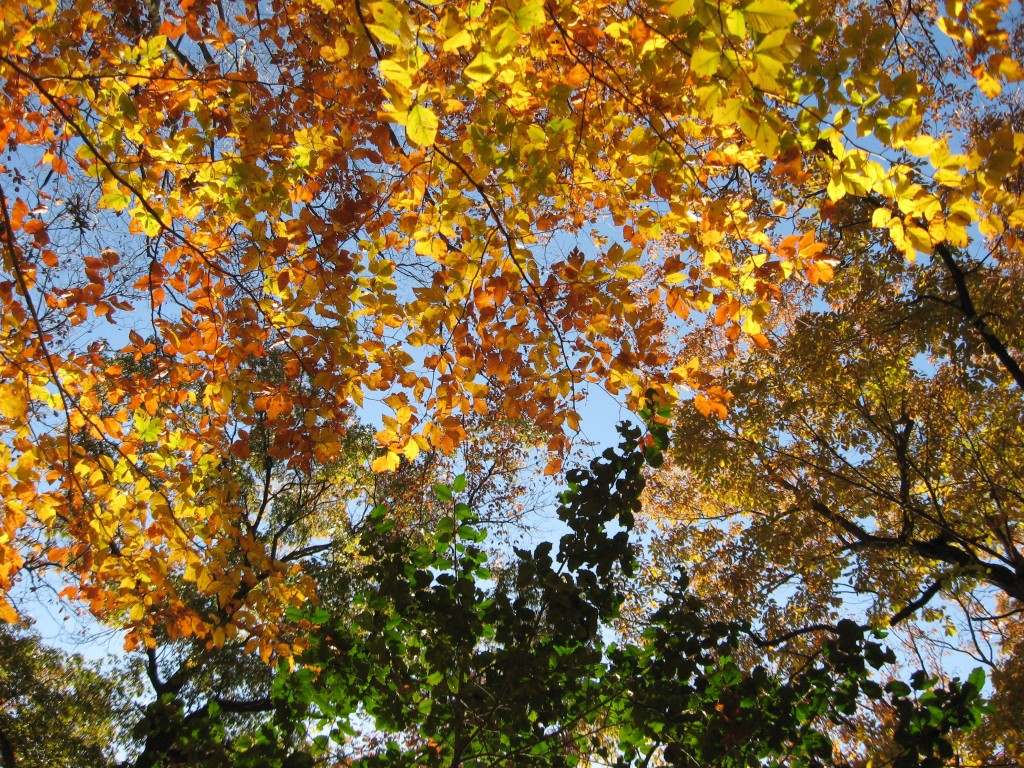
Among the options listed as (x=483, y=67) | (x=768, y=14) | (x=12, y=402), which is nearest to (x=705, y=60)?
(x=768, y=14)

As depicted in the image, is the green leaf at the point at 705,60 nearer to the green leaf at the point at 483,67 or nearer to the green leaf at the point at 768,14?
the green leaf at the point at 768,14

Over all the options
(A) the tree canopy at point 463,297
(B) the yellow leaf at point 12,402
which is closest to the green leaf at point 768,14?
(A) the tree canopy at point 463,297

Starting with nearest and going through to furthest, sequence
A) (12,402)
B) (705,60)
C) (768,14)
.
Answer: (768,14), (705,60), (12,402)

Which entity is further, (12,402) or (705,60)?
(12,402)

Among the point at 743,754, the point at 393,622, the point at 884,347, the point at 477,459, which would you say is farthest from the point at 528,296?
the point at 477,459

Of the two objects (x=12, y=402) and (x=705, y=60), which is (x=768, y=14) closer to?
(x=705, y=60)

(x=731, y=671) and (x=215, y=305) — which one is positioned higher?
(x=215, y=305)

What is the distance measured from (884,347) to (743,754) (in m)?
5.77

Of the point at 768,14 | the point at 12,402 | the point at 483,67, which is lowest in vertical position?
the point at 12,402

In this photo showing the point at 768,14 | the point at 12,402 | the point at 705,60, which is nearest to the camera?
the point at 768,14

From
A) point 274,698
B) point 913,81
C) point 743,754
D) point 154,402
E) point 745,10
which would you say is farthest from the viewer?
point 154,402

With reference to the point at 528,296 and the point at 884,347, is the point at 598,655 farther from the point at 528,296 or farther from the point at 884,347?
the point at 884,347

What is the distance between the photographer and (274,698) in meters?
2.93

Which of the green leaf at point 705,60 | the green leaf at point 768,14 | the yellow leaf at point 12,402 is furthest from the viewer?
the yellow leaf at point 12,402
